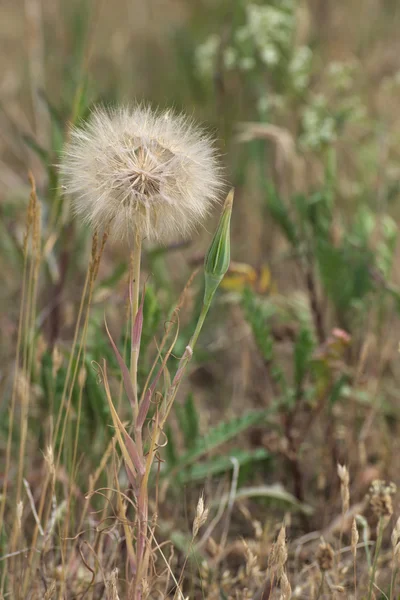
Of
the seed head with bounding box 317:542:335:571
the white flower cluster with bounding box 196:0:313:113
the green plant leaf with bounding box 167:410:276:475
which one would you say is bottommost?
the seed head with bounding box 317:542:335:571

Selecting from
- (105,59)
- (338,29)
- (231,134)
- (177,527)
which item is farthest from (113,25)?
(177,527)

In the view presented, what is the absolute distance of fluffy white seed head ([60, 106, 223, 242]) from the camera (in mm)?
1160

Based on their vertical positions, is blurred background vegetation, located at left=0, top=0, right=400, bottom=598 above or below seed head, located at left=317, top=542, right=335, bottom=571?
above

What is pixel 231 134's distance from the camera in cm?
298

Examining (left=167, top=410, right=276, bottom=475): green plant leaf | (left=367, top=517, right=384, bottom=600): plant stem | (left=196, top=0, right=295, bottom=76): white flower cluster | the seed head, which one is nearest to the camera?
(left=367, top=517, right=384, bottom=600): plant stem

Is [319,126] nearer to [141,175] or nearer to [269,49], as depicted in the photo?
[269,49]

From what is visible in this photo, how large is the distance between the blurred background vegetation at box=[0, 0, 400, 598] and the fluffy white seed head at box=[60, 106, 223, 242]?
3.8 inches

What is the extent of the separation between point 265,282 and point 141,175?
114 centimetres

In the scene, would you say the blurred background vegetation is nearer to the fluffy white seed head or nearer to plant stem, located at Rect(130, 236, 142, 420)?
the fluffy white seed head

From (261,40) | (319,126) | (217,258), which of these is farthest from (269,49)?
(217,258)

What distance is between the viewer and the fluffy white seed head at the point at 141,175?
45.7 inches

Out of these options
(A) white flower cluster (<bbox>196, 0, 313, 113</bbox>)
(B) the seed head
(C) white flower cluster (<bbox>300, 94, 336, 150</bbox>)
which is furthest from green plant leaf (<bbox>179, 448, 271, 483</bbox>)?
(A) white flower cluster (<bbox>196, 0, 313, 113</bbox>)

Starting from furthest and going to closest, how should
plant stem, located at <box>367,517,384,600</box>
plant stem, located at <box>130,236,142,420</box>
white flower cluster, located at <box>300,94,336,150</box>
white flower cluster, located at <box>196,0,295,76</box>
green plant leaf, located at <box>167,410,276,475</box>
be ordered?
white flower cluster, located at <box>196,0,295,76</box> < white flower cluster, located at <box>300,94,336,150</box> < green plant leaf, located at <box>167,410,276,475</box> < plant stem, located at <box>367,517,384,600</box> < plant stem, located at <box>130,236,142,420</box>

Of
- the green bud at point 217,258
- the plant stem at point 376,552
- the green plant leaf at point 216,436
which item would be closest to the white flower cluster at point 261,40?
the green plant leaf at point 216,436
